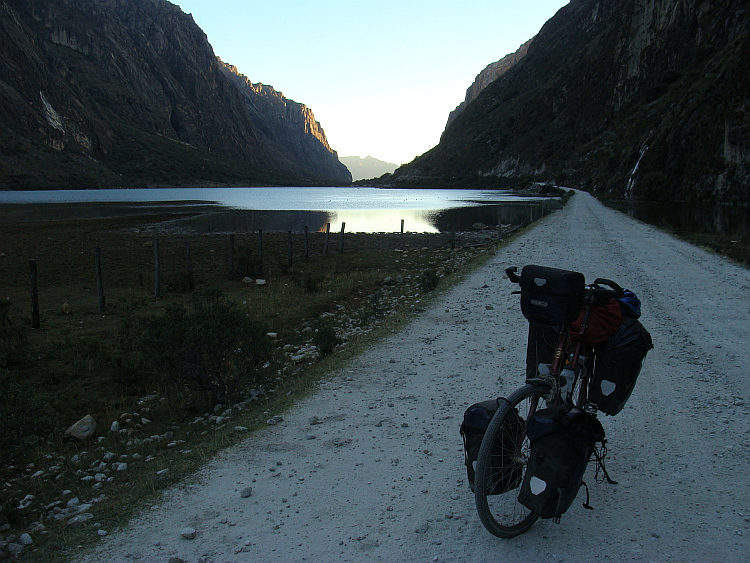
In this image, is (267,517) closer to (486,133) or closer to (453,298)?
(453,298)

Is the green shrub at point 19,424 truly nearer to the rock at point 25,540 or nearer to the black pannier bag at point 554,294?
the rock at point 25,540

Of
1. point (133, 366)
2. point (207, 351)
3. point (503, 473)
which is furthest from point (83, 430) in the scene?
point (503, 473)

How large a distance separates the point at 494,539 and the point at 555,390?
1.03 metres

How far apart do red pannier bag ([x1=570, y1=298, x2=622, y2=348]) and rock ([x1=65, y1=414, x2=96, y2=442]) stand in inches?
248

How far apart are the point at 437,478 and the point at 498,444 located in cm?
106

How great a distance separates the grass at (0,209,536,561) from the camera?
16.8ft

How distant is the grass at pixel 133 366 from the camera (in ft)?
16.8

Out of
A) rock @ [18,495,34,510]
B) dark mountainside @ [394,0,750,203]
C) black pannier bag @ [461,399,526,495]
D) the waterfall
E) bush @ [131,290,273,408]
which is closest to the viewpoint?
black pannier bag @ [461,399,526,495]

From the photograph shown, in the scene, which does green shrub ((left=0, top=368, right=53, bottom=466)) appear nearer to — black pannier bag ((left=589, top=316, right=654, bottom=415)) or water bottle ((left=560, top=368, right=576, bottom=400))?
water bottle ((left=560, top=368, right=576, bottom=400))

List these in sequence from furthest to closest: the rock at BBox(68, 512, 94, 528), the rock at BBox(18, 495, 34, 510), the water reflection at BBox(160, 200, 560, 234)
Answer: the water reflection at BBox(160, 200, 560, 234) < the rock at BBox(18, 495, 34, 510) < the rock at BBox(68, 512, 94, 528)

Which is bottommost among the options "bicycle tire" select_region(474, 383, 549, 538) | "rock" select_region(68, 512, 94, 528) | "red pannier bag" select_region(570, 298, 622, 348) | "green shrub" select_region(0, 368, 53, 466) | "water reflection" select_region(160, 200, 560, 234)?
"water reflection" select_region(160, 200, 560, 234)

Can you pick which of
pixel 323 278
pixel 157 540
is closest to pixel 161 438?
pixel 157 540

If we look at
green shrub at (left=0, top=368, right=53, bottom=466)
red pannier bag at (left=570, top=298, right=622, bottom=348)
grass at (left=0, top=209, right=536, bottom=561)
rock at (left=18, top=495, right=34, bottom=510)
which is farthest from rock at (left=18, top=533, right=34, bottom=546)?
red pannier bag at (left=570, top=298, right=622, bottom=348)

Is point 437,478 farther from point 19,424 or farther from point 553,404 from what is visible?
point 19,424
